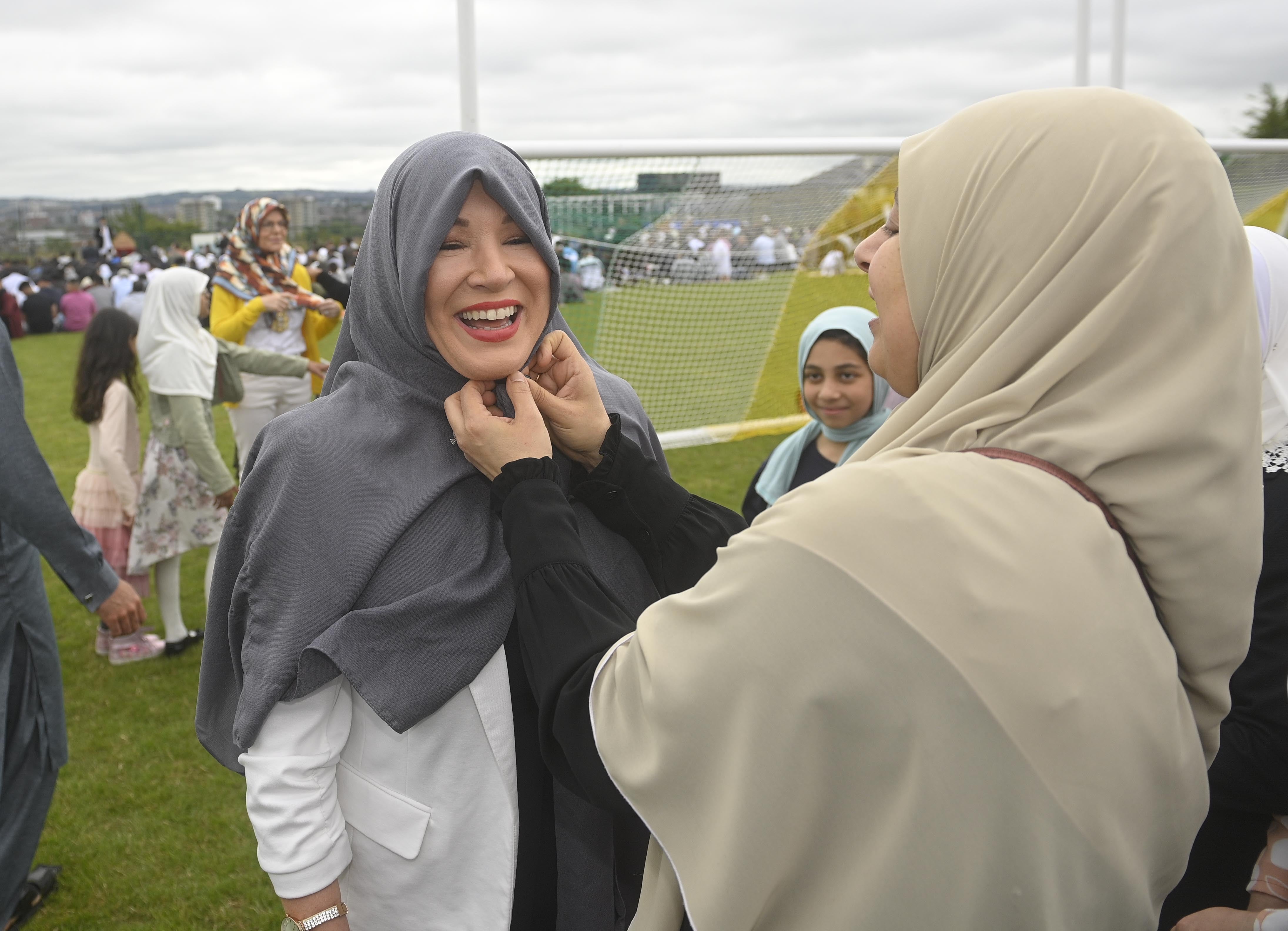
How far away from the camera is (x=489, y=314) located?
5.81 feet

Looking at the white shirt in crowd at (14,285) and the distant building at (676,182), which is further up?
the distant building at (676,182)

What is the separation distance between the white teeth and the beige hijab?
0.74 m

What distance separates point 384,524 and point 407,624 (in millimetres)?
178

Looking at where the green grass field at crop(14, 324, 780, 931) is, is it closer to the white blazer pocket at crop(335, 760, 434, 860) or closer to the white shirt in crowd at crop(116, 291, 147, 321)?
the white blazer pocket at crop(335, 760, 434, 860)

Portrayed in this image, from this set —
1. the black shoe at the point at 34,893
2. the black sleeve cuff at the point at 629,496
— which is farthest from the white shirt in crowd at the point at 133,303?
the black sleeve cuff at the point at 629,496

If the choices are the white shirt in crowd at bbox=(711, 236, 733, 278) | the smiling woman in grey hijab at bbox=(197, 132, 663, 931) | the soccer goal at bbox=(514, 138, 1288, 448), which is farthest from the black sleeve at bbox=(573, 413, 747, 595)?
the white shirt in crowd at bbox=(711, 236, 733, 278)

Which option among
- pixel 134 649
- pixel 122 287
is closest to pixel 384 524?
pixel 134 649

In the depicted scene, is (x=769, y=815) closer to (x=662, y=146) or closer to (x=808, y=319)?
(x=662, y=146)

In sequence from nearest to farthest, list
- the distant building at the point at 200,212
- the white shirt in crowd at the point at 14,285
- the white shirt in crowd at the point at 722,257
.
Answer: the white shirt in crowd at the point at 722,257 → the white shirt in crowd at the point at 14,285 → the distant building at the point at 200,212

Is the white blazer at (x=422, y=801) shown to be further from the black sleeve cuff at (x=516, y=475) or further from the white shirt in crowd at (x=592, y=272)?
the white shirt in crowd at (x=592, y=272)

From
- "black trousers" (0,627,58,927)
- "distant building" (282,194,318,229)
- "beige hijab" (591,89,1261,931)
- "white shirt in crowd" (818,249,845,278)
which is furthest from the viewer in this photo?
"distant building" (282,194,318,229)

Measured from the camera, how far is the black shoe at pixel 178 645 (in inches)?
224

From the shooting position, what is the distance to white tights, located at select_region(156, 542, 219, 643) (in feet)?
18.2

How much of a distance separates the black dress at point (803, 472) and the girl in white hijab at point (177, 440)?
295cm
